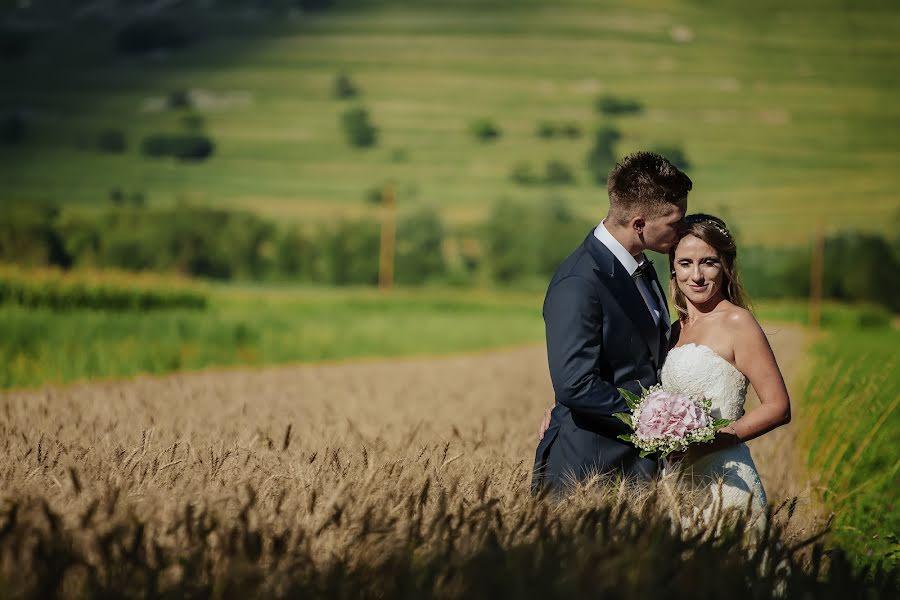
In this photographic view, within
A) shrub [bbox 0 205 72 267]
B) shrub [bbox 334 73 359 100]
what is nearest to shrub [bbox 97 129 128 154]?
shrub [bbox 334 73 359 100]

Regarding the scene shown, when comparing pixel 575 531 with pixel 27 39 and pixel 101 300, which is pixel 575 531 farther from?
pixel 27 39

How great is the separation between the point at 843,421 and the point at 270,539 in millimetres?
5150

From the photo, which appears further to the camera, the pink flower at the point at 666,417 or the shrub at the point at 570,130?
the shrub at the point at 570,130

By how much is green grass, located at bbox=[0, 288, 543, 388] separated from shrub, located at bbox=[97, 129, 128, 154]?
42.6 meters

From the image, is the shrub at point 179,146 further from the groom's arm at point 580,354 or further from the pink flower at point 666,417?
the pink flower at point 666,417

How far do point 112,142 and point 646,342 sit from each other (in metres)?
66.0

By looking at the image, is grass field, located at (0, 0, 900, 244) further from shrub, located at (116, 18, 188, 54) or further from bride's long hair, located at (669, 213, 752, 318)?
bride's long hair, located at (669, 213, 752, 318)

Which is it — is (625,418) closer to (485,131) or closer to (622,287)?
(622,287)

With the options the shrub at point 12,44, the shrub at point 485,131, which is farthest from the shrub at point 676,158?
the shrub at point 12,44

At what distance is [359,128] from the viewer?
73125mm

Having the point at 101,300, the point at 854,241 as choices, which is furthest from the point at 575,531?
the point at 854,241

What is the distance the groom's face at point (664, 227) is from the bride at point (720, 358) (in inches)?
7.7

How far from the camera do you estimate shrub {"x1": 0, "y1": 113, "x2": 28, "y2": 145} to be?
6316cm

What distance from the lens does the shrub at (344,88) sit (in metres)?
78.8
